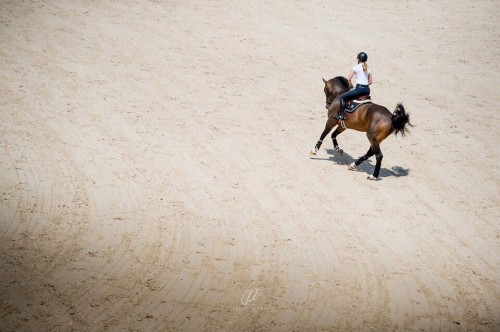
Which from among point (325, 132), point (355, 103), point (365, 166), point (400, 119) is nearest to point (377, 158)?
point (400, 119)

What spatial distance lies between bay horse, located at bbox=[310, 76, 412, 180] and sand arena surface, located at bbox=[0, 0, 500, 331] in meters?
0.59

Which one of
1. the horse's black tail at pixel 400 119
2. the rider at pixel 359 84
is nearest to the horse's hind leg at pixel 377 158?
the horse's black tail at pixel 400 119

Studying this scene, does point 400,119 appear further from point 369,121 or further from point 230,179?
point 230,179

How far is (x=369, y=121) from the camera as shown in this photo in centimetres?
1166

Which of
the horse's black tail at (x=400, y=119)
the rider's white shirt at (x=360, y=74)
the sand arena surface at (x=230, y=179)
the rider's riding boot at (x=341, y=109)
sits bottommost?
the sand arena surface at (x=230, y=179)

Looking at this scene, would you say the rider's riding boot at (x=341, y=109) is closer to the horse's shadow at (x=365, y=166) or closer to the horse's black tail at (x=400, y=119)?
the horse's shadow at (x=365, y=166)

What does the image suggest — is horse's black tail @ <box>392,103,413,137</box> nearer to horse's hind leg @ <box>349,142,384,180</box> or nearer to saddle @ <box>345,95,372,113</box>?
horse's hind leg @ <box>349,142,384,180</box>

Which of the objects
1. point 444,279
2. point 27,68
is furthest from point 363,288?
point 27,68

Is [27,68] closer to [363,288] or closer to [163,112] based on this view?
[163,112]

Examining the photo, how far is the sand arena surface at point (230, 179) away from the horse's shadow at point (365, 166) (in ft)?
0.26

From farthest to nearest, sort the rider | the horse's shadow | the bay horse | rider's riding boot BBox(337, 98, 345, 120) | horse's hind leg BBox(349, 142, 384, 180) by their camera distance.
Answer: the horse's shadow → rider's riding boot BBox(337, 98, 345, 120) → the rider → horse's hind leg BBox(349, 142, 384, 180) → the bay horse

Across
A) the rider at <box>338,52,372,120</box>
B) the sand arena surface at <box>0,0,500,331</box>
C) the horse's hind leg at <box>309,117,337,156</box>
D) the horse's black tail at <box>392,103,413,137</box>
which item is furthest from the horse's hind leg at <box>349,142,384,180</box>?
the rider at <box>338,52,372,120</box>

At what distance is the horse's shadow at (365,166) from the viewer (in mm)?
12570

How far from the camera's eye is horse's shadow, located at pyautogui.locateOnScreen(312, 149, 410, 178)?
1257 cm
